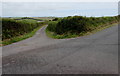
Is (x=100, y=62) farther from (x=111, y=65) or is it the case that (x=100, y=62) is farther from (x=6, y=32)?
(x=6, y=32)

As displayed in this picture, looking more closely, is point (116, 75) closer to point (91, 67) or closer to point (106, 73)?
point (106, 73)

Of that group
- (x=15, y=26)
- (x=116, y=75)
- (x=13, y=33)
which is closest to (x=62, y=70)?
(x=116, y=75)

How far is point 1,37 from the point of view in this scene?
14.1 m

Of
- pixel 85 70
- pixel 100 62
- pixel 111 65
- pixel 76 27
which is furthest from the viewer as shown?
pixel 76 27

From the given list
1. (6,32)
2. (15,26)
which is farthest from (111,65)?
(15,26)

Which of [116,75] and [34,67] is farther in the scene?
[34,67]

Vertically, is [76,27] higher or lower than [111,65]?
higher

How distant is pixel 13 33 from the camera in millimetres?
17219

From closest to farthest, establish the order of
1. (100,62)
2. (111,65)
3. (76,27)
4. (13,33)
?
(111,65) < (100,62) < (76,27) < (13,33)

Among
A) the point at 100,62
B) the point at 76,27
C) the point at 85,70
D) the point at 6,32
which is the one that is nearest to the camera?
the point at 85,70

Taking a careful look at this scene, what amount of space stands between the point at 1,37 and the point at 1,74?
11.4 metres

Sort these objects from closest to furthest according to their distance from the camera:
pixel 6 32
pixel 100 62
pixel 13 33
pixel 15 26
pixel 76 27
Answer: pixel 100 62 → pixel 76 27 → pixel 6 32 → pixel 13 33 → pixel 15 26

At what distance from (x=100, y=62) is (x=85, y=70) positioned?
108 cm

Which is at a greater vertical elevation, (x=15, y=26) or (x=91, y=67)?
(x=15, y=26)
